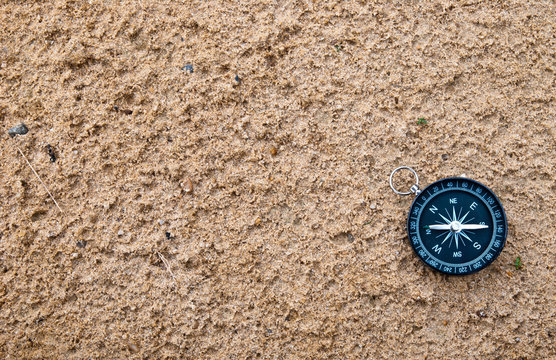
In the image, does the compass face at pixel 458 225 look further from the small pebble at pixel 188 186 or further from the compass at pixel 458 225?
the small pebble at pixel 188 186

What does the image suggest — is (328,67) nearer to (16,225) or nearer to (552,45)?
(552,45)

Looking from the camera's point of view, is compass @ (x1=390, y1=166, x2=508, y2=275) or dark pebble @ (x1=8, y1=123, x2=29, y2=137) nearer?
compass @ (x1=390, y1=166, x2=508, y2=275)

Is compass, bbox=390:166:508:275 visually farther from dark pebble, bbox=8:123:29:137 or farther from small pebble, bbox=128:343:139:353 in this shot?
dark pebble, bbox=8:123:29:137

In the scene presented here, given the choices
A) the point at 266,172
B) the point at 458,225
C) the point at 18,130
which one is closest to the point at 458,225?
the point at 458,225

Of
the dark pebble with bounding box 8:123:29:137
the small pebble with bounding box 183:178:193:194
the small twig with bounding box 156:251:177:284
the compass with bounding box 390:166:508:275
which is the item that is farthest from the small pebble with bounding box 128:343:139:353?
the compass with bounding box 390:166:508:275

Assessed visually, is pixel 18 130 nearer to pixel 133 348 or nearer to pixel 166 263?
pixel 166 263

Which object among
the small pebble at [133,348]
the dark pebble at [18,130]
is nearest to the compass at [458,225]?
the small pebble at [133,348]
